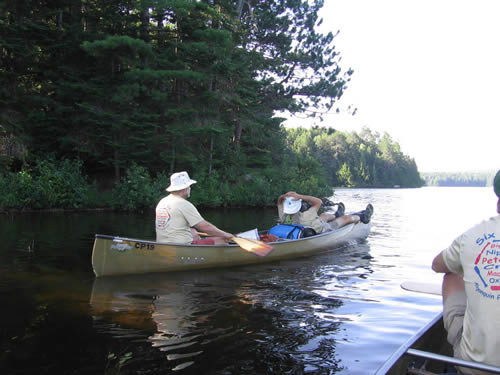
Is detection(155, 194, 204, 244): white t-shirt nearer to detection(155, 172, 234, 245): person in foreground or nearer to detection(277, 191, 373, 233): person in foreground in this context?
detection(155, 172, 234, 245): person in foreground

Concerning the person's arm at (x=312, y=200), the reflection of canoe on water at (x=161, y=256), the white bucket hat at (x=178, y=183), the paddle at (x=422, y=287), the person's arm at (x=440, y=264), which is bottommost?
the reflection of canoe on water at (x=161, y=256)

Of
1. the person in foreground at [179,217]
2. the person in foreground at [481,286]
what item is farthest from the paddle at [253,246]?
the person in foreground at [481,286]

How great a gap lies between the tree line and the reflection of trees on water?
13075 millimetres

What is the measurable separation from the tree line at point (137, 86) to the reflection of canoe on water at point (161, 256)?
11.8 metres

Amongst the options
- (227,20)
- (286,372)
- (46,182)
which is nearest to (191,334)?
(286,372)

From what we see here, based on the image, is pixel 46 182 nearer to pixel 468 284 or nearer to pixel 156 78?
pixel 156 78

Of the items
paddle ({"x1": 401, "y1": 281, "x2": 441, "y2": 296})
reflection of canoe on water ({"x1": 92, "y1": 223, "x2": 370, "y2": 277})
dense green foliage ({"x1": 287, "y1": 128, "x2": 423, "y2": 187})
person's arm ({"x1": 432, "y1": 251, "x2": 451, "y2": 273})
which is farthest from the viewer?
dense green foliage ({"x1": 287, "y1": 128, "x2": 423, "y2": 187})

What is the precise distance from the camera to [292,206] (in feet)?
31.9

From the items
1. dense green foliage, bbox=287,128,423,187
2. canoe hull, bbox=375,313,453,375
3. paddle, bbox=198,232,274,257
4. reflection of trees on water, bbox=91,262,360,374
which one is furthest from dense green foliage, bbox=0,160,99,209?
dense green foliage, bbox=287,128,423,187

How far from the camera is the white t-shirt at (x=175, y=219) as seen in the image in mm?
7102

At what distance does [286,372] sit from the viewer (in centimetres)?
382

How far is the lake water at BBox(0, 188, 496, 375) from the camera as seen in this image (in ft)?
13.1

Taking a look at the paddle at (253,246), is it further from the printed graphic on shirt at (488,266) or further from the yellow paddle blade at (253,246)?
the printed graphic on shirt at (488,266)

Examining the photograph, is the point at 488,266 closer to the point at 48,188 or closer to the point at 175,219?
the point at 175,219
